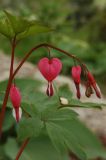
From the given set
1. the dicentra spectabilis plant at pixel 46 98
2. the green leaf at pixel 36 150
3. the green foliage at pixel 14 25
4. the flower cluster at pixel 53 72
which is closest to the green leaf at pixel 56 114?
the dicentra spectabilis plant at pixel 46 98

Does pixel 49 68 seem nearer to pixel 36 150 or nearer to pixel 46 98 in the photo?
pixel 46 98

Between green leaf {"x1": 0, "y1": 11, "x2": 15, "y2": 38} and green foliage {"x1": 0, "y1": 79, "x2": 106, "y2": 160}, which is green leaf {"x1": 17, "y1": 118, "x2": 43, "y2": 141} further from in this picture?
green leaf {"x1": 0, "y1": 11, "x2": 15, "y2": 38}

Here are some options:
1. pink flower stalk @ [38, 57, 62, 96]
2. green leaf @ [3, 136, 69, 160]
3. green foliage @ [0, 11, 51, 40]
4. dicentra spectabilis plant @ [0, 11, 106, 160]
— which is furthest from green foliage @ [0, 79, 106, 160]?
green leaf @ [3, 136, 69, 160]

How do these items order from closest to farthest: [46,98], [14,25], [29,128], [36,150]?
[14,25] < [29,128] < [46,98] < [36,150]

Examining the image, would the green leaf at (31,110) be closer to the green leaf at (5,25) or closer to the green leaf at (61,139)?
the green leaf at (61,139)

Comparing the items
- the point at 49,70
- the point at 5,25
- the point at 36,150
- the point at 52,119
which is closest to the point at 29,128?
the point at 52,119

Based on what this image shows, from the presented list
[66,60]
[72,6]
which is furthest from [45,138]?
[72,6]
